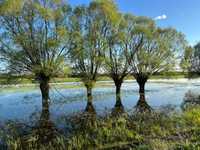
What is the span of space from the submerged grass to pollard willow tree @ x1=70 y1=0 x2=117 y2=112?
15144 millimetres

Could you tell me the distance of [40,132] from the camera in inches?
735

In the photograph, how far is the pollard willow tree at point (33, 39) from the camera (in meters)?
27.6

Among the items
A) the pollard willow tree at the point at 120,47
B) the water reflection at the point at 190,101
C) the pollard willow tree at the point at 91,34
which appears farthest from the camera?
the pollard willow tree at the point at 120,47

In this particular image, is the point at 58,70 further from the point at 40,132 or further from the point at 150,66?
the point at 150,66

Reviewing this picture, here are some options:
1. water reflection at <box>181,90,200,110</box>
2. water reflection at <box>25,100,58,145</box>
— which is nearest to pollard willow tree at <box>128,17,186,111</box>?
water reflection at <box>181,90,200,110</box>

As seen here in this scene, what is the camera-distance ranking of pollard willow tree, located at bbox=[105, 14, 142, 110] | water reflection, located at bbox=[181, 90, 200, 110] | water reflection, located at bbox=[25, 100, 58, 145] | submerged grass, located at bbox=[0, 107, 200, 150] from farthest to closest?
pollard willow tree, located at bbox=[105, 14, 142, 110] → water reflection, located at bbox=[181, 90, 200, 110] → water reflection, located at bbox=[25, 100, 58, 145] → submerged grass, located at bbox=[0, 107, 200, 150]

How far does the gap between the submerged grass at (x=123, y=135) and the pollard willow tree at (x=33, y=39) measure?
9.86 metres

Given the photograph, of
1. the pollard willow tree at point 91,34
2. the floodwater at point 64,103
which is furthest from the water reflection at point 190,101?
the pollard willow tree at point 91,34

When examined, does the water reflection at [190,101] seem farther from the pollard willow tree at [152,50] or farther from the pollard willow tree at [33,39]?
the pollard willow tree at [33,39]

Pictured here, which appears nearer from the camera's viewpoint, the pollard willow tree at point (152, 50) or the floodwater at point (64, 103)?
the floodwater at point (64, 103)

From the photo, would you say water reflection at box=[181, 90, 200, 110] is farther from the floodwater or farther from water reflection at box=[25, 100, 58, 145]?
water reflection at box=[25, 100, 58, 145]

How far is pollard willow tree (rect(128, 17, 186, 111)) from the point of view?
4300 cm

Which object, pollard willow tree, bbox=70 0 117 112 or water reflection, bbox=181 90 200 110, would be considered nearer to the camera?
water reflection, bbox=181 90 200 110

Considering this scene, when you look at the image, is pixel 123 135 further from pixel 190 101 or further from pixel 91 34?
pixel 91 34
